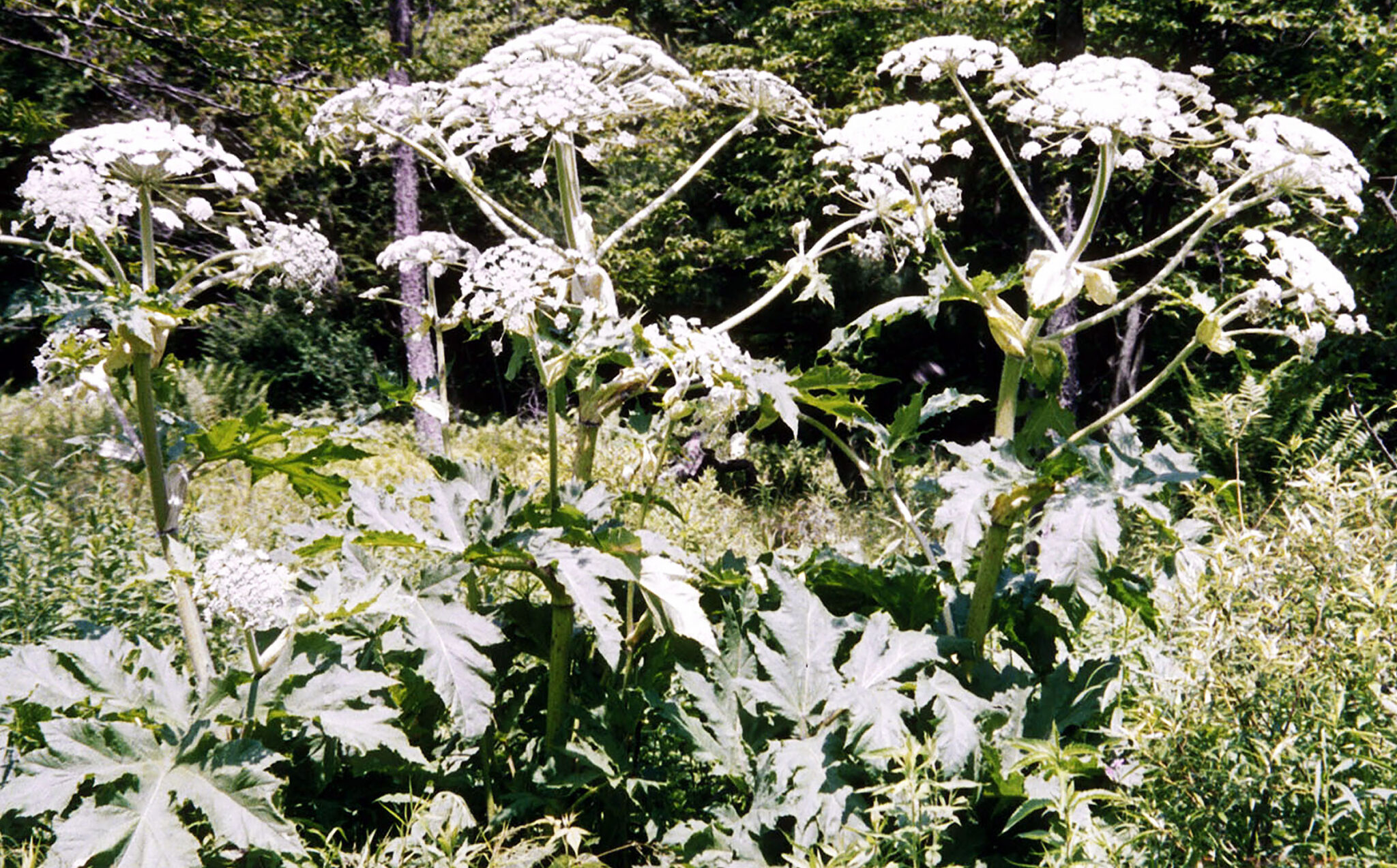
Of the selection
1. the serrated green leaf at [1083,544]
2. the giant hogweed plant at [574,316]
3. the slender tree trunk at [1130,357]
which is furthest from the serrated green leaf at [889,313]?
the slender tree trunk at [1130,357]

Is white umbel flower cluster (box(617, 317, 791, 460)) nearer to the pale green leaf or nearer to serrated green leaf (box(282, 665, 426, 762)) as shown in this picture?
serrated green leaf (box(282, 665, 426, 762))

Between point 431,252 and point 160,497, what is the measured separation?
37.9 inches

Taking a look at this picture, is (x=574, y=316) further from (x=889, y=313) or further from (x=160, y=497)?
(x=160, y=497)

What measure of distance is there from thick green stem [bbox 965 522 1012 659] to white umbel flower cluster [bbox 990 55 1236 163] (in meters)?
0.95

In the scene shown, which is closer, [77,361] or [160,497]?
[77,361]

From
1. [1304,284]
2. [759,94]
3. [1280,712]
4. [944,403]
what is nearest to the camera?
[1280,712]

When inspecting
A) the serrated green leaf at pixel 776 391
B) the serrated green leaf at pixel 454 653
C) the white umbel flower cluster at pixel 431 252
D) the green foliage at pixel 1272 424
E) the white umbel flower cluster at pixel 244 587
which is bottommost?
the green foliage at pixel 1272 424

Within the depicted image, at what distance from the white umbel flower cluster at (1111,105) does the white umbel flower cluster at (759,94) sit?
708 mm

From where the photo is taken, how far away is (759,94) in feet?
10.4

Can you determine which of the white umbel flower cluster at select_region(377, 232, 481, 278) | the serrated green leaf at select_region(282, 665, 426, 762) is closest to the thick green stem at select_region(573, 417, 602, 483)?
the white umbel flower cluster at select_region(377, 232, 481, 278)

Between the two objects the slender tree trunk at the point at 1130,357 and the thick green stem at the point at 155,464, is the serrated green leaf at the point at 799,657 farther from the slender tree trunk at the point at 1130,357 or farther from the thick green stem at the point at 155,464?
the slender tree trunk at the point at 1130,357

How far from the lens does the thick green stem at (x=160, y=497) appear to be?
2.45m

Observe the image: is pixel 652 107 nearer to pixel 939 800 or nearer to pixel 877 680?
pixel 877 680

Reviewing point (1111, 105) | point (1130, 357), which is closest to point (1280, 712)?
point (1111, 105)
